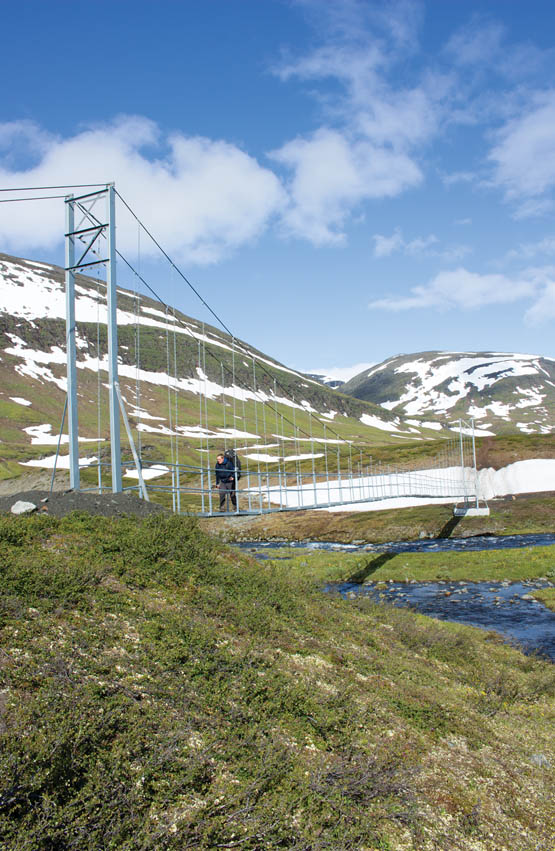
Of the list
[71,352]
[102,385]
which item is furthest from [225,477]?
[102,385]

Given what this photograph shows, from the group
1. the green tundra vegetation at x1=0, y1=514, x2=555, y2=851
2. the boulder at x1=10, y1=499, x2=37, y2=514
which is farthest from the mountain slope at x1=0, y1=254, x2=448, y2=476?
the green tundra vegetation at x1=0, y1=514, x2=555, y2=851

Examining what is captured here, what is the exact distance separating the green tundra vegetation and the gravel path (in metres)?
1.07

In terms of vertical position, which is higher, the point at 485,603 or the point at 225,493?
the point at 225,493

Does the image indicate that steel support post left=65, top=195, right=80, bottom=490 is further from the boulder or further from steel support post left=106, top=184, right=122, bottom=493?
the boulder

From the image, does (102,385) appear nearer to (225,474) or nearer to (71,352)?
(225,474)

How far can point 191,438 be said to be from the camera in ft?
374

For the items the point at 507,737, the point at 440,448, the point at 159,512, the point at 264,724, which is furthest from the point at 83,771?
the point at 440,448

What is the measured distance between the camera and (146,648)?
8.59m

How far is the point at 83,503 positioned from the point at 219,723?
344 inches

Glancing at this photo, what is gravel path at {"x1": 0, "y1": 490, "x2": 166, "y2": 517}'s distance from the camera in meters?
14.4

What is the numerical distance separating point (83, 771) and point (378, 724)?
478 cm

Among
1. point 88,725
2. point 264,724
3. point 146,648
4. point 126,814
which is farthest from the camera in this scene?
point 146,648

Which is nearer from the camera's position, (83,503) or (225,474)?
(83,503)

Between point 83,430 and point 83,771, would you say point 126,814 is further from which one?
point 83,430
